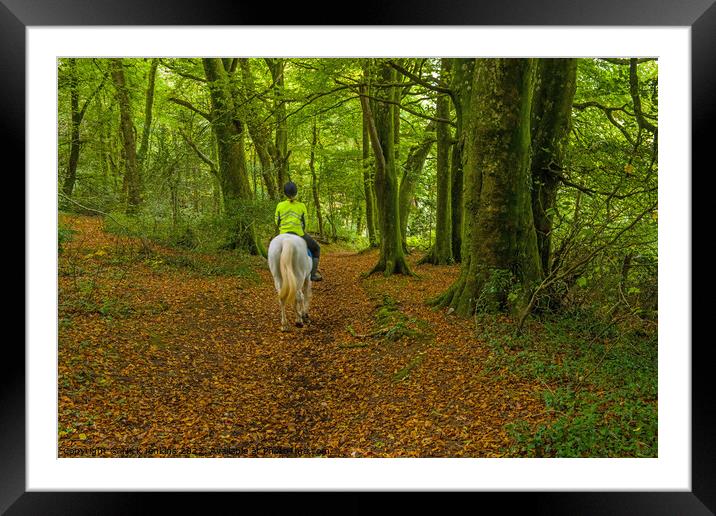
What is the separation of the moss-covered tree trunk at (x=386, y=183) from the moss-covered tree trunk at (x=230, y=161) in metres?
3.42

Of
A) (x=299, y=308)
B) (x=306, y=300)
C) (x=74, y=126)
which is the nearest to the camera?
(x=299, y=308)

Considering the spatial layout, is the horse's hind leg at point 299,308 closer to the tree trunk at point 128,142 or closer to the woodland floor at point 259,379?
the woodland floor at point 259,379

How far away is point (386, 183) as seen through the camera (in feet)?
37.7

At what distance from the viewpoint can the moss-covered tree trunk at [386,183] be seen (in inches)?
435

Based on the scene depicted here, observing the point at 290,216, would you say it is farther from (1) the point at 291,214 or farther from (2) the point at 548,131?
(2) the point at 548,131

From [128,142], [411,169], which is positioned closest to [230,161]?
[128,142]

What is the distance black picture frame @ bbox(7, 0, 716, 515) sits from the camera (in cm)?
221

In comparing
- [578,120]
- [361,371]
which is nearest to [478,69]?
[578,120]

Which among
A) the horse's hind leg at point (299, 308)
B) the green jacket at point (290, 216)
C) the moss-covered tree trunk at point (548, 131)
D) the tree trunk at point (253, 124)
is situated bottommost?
the horse's hind leg at point (299, 308)

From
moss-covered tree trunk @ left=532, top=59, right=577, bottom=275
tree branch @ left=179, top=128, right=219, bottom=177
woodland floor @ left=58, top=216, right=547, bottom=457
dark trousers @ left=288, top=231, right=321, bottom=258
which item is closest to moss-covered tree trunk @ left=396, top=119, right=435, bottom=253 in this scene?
tree branch @ left=179, top=128, right=219, bottom=177

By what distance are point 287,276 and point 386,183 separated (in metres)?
5.96
